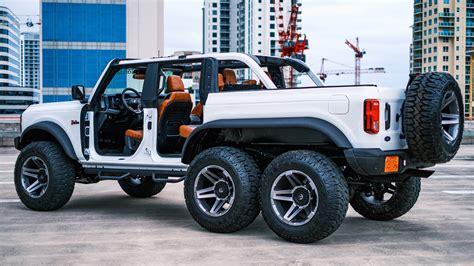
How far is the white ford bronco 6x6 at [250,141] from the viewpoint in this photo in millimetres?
6094

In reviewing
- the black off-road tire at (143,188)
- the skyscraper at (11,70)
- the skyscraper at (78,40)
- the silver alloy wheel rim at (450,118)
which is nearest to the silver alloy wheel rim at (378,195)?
the silver alloy wheel rim at (450,118)

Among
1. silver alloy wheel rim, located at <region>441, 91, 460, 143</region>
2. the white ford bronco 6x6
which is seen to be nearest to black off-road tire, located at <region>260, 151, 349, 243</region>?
the white ford bronco 6x6

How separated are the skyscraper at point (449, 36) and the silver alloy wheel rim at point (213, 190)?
148223mm

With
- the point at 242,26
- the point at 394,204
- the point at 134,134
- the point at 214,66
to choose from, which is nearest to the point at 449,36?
the point at 242,26

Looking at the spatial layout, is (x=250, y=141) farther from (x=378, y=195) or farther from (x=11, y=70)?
(x=11, y=70)

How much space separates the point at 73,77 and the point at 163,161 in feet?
243

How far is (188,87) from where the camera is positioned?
8.23 meters

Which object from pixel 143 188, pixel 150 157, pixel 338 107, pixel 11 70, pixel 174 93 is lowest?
pixel 143 188

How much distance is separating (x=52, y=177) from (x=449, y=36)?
153 m

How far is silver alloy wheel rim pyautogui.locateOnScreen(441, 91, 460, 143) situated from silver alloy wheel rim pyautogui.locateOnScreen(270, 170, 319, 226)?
1.44 metres

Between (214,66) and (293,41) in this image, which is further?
(293,41)

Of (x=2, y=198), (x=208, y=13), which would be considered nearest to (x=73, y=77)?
(x=2, y=198)

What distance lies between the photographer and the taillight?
5.98m

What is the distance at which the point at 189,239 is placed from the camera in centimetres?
660
